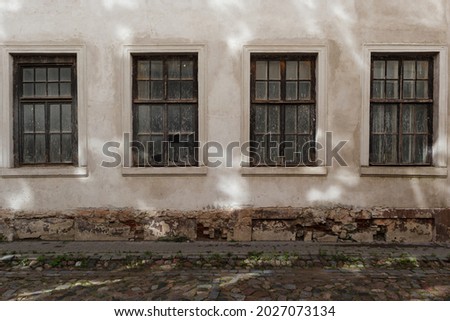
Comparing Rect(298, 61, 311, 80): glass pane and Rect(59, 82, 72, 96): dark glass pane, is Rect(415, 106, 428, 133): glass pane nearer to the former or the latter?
Rect(298, 61, 311, 80): glass pane

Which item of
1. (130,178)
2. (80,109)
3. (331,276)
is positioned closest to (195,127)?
(130,178)

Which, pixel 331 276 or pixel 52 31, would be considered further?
pixel 52 31

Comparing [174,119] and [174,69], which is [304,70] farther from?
[174,119]

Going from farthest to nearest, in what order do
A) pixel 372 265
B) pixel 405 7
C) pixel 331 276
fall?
1. pixel 405 7
2. pixel 372 265
3. pixel 331 276

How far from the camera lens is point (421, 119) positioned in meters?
6.62

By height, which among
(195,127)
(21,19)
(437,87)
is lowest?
(195,127)

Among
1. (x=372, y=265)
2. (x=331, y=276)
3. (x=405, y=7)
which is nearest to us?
(x=331, y=276)

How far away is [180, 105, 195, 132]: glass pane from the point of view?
664 cm

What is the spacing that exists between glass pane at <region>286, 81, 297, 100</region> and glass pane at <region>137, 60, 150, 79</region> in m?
2.64

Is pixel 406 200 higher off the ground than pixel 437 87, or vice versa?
pixel 437 87

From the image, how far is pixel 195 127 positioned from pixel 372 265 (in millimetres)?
3783

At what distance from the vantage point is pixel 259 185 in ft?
21.3

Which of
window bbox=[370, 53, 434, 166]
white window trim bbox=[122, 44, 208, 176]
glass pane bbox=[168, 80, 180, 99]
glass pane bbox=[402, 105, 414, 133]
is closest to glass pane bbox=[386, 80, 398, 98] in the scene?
window bbox=[370, 53, 434, 166]

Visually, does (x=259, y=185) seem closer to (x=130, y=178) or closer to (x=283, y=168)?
(x=283, y=168)
